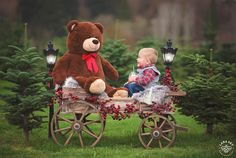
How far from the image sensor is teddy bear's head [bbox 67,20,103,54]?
666cm

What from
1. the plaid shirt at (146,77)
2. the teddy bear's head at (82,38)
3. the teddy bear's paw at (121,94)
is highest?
the teddy bear's head at (82,38)

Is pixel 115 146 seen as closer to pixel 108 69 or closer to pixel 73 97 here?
pixel 73 97

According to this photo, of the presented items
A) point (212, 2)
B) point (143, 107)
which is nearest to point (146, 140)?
point (143, 107)

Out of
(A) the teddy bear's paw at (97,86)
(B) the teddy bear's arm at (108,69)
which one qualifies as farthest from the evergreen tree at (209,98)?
(A) the teddy bear's paw at (97,86)

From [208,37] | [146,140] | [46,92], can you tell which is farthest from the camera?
[208,37]

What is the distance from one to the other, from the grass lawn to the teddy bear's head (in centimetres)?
128

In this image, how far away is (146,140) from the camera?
23.2 feet

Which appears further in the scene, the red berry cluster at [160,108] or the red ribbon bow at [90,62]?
the red ribbon bow at [90,62]

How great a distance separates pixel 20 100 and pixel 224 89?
2.94 meters

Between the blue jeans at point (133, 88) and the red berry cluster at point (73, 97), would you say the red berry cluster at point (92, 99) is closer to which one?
the red berry cluster at point (73, 97)

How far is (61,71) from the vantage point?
6613 mm

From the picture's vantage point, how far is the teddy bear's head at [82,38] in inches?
262

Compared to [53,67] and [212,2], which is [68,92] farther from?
[212,2]

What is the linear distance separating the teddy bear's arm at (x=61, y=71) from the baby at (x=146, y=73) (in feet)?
2.93
